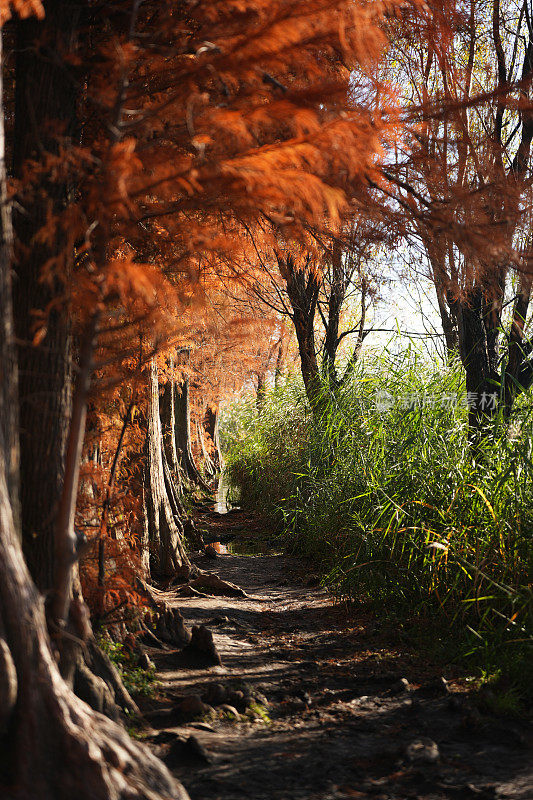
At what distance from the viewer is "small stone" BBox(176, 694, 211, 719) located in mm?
3592

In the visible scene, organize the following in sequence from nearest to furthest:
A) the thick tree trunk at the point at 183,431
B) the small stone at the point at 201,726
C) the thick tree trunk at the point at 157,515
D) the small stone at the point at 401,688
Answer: the small stone at the point at 201,726 < the small stone at the point at 401,688 < the thick tree trunk at the point at 157,515 < the thick tree trunk at the point at 183,431

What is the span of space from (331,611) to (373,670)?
1516 millimetres

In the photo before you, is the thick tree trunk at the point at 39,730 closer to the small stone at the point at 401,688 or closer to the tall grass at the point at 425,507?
the small stone at the point at 401,688

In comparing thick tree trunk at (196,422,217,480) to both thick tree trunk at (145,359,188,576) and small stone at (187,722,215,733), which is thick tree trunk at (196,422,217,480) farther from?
small stone at (187,722,215,733)

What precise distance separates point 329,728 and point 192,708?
29.9 inches

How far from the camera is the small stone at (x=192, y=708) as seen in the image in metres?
3.59

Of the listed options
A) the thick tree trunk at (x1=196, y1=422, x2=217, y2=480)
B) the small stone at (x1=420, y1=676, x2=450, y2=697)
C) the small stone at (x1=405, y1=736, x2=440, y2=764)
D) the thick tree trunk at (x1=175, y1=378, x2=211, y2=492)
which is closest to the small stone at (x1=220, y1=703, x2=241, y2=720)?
the small stone at (x1=405, y1=736, x2=440, y2=764)

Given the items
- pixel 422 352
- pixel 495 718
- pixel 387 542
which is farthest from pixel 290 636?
pixel 422 352

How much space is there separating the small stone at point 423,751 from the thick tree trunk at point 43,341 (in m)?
1.92

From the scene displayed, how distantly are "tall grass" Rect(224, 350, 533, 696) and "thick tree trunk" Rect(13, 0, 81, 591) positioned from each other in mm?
2619

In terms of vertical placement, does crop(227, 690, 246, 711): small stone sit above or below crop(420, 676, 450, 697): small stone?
above

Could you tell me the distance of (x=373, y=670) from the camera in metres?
4.59

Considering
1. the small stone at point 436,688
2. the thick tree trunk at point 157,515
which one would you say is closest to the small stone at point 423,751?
the small stone at point 436,688

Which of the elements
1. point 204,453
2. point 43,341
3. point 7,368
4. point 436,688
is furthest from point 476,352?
point 204,453
